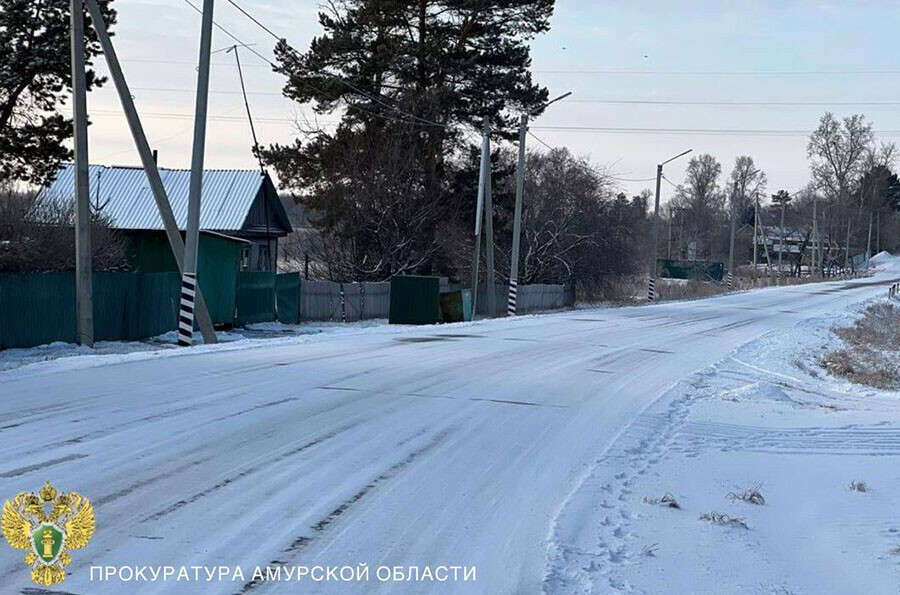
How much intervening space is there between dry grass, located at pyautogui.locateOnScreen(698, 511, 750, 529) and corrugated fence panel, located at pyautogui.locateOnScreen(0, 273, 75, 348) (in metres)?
18.5

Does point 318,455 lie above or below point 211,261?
below

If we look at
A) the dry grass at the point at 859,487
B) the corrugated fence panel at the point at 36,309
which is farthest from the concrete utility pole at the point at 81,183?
the dry grass at the point at 859,487

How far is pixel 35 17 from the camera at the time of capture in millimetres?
28547

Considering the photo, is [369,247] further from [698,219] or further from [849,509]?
[698,219]

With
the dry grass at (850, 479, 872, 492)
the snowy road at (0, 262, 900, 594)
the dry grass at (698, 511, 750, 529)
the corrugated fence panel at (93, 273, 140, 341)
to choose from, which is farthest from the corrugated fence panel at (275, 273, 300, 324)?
the dry grass at (698, 511, 750, 529)

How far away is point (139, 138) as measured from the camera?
2323cm

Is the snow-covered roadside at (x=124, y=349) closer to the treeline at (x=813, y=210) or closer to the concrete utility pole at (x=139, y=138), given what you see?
the concrete utility pole at (x=139, y=138)

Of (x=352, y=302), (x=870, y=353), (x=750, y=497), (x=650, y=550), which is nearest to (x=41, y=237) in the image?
(x=352, y=302)

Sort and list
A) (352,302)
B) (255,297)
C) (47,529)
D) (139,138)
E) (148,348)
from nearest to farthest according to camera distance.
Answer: (47,529) → (139,138) → (148,348) → (255,297) → (352,302)

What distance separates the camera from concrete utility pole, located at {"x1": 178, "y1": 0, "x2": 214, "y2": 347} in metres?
23.9

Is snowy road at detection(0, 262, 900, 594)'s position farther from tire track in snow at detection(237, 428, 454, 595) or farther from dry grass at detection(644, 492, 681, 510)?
dry grass at detection(644, 492, 681, 510)

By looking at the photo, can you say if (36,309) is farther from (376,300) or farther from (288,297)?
(376,300)

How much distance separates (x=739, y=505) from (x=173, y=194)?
144 feet

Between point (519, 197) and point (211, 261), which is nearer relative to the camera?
point (211, 261)
